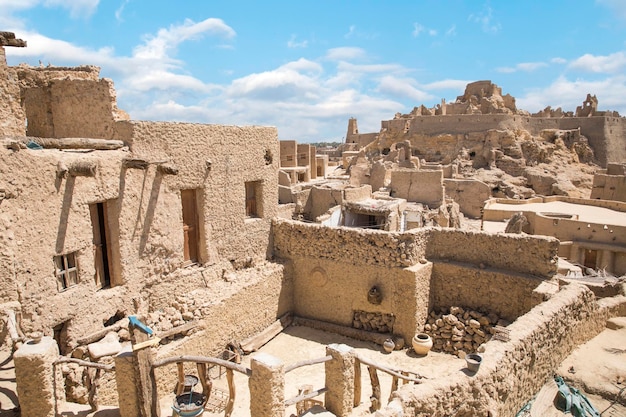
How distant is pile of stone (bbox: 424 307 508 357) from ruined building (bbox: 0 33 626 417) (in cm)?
5

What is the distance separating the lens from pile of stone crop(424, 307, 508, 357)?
998 cm

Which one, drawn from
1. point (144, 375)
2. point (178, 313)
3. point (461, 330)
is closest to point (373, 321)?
point (461, 330)

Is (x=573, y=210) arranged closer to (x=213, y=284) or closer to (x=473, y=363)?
(x=473, y=363)

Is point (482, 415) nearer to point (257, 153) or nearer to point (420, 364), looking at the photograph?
point (420, 364)

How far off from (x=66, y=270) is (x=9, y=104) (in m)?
3.06

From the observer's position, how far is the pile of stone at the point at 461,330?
32.8 feet

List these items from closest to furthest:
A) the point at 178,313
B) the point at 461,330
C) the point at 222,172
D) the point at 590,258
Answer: the point at 178,313, the point at 222,172, the point at 461,330, the point at 590,258

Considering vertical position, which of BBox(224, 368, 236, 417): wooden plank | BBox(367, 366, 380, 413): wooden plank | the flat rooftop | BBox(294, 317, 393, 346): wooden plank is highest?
the flat rooftop

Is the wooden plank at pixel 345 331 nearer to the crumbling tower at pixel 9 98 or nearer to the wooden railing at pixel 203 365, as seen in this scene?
the wooden railing at pixel 203 365

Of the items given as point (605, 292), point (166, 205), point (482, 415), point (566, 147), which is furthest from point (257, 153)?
point (566, 147)

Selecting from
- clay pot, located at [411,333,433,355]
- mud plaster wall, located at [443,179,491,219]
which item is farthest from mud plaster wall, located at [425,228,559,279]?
mud plaster wall, located at [443,179,491,219]

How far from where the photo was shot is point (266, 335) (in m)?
10.5

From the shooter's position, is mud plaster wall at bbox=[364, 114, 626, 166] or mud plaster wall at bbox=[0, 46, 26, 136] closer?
mud plaster wall at bbox=[0, 46, 26, 136]

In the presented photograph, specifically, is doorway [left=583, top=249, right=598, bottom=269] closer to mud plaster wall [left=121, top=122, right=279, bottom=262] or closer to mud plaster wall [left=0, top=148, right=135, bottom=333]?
mud plaster wall [left=121, top=122, right=279, bottom=262]
